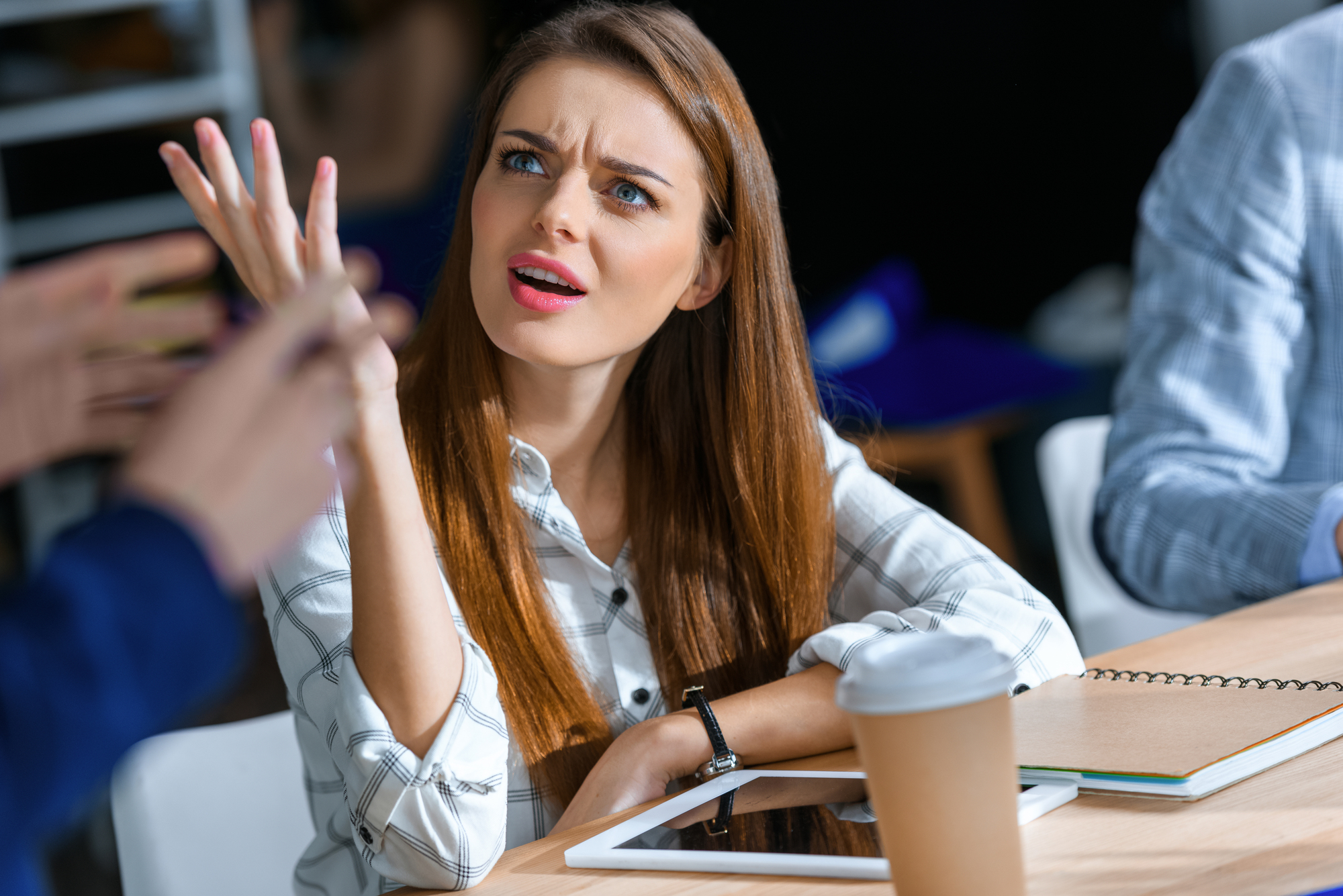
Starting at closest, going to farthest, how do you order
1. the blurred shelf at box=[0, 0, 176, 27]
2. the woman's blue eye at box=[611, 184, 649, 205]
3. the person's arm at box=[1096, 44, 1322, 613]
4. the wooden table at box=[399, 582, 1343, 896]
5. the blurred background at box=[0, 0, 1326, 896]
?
the wooden table at box=[399, 582, 1343, 896]
the woman's blue eye at box=[611, 184, 649, 205]
the person's arm at box=[1096, 44, 1322, 613]
the blurred shelf at box=[0, 0, 176, 27]
the blurred background at box=[0, 0, 1326, 896]

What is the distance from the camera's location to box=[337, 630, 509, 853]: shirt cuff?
896 mm

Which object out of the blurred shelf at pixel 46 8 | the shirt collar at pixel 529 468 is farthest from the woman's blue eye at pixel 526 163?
the blurred shelf at pixel 46 8

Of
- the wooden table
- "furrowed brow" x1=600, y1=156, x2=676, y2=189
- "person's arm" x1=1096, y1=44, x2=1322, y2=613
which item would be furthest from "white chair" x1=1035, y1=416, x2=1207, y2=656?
the wooden table

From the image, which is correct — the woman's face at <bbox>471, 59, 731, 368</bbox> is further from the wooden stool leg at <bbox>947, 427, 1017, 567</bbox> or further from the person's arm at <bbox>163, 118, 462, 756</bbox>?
the wooden stool leg at <bbox>947, 427, 1017, 567</bbox>

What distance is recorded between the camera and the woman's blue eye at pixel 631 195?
1.27 meters

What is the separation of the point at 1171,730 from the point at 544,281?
2.25ft

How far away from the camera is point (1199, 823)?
0.74 meters

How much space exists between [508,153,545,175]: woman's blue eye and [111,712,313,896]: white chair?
591 millimetres

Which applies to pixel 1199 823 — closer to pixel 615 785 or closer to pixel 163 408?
pixel 615 785

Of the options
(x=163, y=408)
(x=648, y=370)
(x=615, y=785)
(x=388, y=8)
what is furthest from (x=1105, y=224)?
(x=163, y=408)

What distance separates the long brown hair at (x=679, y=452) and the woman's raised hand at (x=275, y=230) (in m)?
0.41

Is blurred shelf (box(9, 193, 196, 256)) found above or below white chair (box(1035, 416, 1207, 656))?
above

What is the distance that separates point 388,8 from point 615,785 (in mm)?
3467

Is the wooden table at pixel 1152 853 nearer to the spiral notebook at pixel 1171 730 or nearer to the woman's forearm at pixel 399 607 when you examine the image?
the spiral notebook at pixel 1171 730
